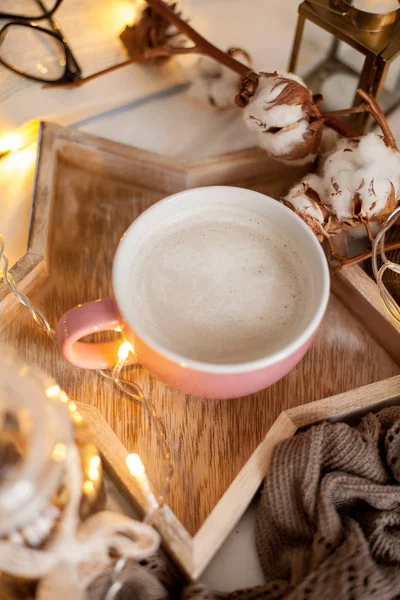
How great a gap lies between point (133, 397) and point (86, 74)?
0.43m

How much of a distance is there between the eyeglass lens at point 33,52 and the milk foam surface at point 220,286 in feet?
1.08

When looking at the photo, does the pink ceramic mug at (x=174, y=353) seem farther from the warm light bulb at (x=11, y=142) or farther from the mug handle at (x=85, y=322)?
the warm light bulb at (x=11, y=142)

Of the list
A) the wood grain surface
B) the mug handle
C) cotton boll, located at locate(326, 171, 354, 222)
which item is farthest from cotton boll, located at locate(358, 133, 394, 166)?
the mug handle

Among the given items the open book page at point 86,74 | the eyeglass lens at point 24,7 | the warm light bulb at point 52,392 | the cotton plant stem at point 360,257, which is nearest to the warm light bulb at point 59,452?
the warm light bulb at point 52,392

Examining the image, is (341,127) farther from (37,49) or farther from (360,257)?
(37,49)

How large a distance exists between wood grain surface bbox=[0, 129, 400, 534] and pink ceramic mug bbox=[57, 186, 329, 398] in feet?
0.17

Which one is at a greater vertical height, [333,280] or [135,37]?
[135,37]

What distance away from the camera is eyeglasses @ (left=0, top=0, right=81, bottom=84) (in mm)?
704

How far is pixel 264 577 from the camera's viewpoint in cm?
45

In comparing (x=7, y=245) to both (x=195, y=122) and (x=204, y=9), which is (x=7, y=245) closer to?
(x=195, y=122)

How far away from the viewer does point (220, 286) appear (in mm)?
479

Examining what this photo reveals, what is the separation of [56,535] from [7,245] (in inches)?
12.8

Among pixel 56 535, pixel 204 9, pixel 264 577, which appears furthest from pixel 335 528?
pixel 204 9

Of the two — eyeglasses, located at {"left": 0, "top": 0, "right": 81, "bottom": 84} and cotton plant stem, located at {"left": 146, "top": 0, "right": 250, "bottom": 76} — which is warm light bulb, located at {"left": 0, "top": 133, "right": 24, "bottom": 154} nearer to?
eyeglasses, located at {"left": 0, "top": 0, "right": 81, "bottom": 84}
